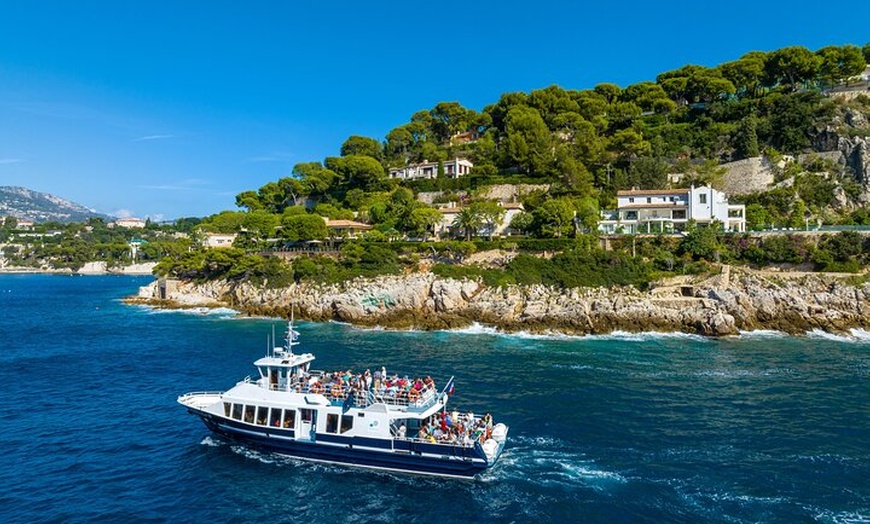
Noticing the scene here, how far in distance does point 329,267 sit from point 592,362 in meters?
39.6

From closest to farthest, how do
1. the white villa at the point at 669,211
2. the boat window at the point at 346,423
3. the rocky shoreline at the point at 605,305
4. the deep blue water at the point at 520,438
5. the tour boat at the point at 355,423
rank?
the deep blue water at the point at 520,438 → the tour boat at the point at 355,423 → the boat window at the point at 346,423 → the rocky shoreline at the point at 605,305 → the white villa at the point at 669,211

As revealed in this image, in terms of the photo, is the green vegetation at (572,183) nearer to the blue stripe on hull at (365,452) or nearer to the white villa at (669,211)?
the white villa at (669,211)

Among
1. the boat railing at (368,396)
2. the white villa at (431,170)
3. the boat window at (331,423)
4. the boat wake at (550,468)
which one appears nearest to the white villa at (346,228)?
the white villa at (431,170)

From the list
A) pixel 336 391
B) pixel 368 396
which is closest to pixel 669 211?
pixel 368 396

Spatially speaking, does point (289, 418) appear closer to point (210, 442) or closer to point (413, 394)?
point (210, 442)

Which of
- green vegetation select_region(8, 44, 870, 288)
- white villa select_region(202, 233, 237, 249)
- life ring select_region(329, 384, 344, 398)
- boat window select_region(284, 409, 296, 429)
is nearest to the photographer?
boat window select_region(284, 409, 296, 429)

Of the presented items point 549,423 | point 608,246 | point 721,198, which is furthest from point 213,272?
point 721,198

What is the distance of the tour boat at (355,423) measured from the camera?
2320cm

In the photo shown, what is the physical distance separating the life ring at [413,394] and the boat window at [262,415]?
688 cm

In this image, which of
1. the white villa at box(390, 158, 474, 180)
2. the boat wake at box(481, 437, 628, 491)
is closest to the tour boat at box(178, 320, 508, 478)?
the boat wake at box(481, 437, 628, 491)

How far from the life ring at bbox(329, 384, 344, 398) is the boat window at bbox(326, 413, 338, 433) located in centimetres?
132

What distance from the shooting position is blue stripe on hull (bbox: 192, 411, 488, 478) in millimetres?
22922

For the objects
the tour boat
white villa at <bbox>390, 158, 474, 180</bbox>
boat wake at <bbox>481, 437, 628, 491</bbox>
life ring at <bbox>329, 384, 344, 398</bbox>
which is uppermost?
white villa at <bbox>390, 158, 474, 180</bbox>

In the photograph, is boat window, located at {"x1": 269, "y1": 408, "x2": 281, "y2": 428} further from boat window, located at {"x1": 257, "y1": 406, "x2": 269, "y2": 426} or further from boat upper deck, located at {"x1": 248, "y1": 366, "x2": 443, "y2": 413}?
boat upper deck, located at {"x1": 248, "y1": 366, "x2": 443, "y2": 413}
